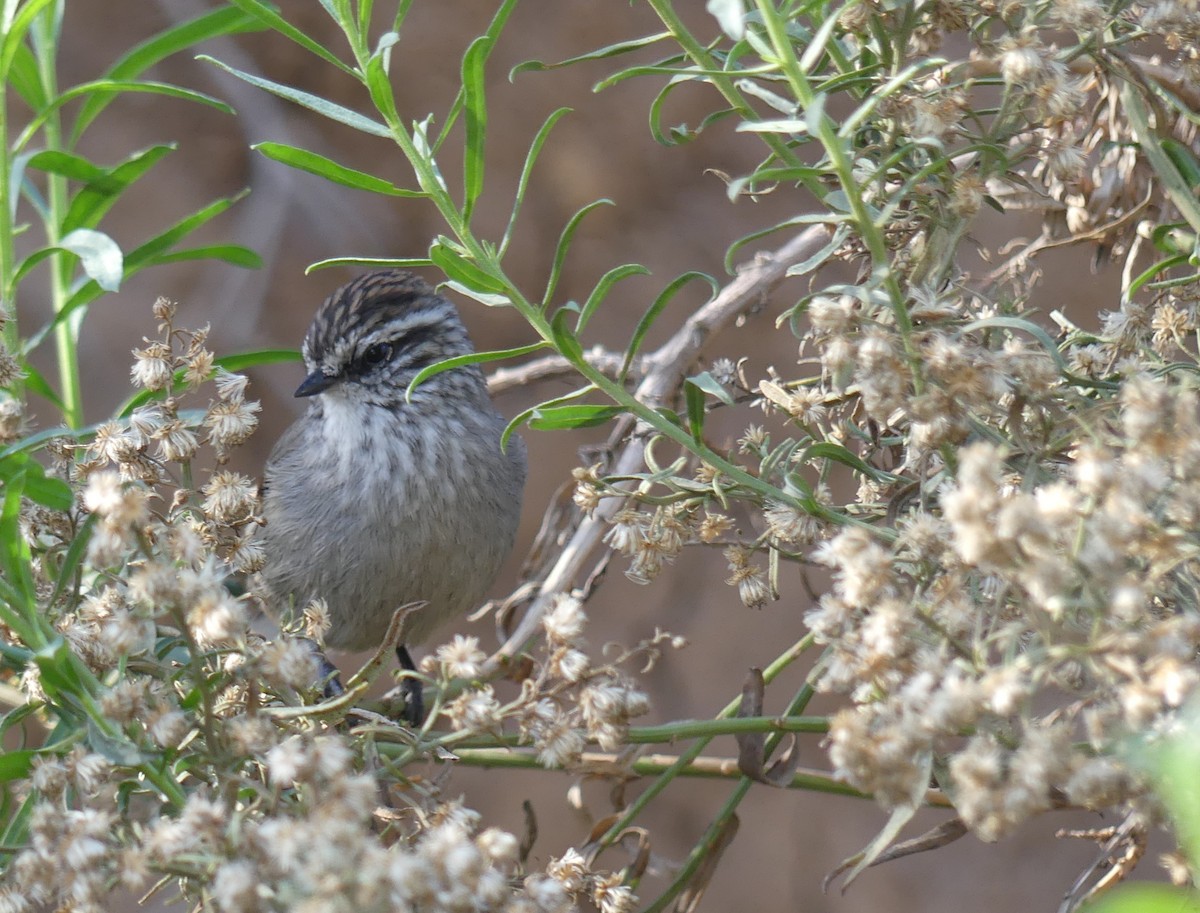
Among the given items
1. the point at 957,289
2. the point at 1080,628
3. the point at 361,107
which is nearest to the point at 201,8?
the point at 361,107

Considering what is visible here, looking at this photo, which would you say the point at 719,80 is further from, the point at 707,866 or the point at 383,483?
the point at 383,483

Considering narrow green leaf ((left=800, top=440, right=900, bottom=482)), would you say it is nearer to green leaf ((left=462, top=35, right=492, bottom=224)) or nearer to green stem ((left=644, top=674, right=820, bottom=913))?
green stem ((left=644, top=674, right=820, bottom=913))

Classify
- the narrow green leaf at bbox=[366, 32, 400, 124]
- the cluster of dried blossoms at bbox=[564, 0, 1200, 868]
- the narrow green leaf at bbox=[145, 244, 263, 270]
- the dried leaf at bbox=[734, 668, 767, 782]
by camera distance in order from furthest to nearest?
the narrow green leaf at bbox=[145, 244, 263, 270]
the dried leaf at bbox=[734, 668, 767, 782]
the narrow green leaf at bbox=[366, 32, 400, 124]
the cluster of dried blossoms at bbox=[564, 0, 1200, 868]

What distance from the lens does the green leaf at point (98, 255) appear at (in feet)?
7.32

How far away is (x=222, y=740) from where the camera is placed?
1.69m

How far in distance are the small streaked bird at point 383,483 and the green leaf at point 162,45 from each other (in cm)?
99

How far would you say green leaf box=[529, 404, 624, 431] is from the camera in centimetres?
202

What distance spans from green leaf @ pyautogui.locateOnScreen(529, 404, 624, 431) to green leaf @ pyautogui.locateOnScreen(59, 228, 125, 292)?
2.53ft

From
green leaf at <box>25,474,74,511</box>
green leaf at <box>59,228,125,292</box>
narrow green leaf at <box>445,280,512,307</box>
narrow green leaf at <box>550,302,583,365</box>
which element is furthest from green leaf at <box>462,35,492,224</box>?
green leaf at <box>25,474,74,511</box>

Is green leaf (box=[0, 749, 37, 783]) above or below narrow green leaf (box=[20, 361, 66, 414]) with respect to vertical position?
below

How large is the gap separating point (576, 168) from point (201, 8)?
5.49 ft

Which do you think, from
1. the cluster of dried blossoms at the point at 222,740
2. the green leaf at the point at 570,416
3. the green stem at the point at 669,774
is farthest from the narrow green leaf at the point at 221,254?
the green stem at the point at 669,774

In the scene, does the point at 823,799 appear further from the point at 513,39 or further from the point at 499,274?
the point at 499,274

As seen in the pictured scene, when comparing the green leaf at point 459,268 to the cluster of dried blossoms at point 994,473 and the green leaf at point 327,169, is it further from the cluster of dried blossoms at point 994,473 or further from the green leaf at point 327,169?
the cluster of dried blossoms at point 994,473
